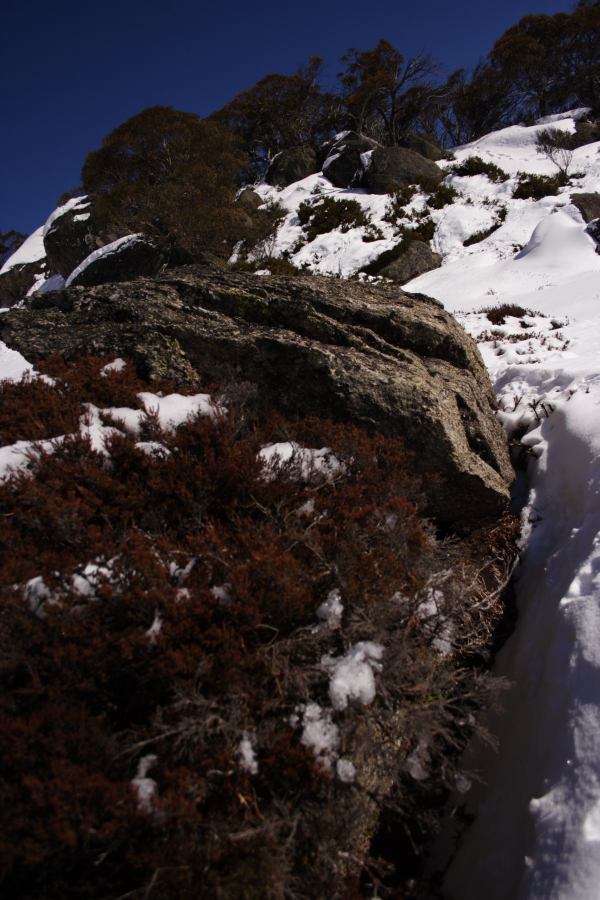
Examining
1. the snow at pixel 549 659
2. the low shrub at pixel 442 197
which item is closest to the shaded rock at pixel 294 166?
the low shrub at pixel 442 197

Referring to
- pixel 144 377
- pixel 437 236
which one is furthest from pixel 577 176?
pixel 144 377

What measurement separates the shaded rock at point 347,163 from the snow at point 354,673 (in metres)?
23.0

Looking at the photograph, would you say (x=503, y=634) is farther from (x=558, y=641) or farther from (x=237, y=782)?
(x=237, y=782)

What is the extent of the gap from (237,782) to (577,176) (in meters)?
23.2

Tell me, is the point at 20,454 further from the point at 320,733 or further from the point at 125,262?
the point at 125,262

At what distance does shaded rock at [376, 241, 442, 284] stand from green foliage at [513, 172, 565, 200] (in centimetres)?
620

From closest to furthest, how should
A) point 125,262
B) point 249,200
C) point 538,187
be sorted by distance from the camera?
point 125,262 → point 538,187 → point 249,200

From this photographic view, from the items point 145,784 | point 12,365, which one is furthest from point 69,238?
point 145,784

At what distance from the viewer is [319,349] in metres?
3.72

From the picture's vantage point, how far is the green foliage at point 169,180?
1426cm

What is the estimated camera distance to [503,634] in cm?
297

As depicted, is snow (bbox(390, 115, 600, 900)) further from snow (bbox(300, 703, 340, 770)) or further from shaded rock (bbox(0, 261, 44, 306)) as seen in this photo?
shaded rock (bbox(0, 261, 44, 306))

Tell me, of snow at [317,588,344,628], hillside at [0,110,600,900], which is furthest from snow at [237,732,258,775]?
snow at [317,588,344,628]

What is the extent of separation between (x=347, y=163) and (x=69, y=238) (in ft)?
44.0
